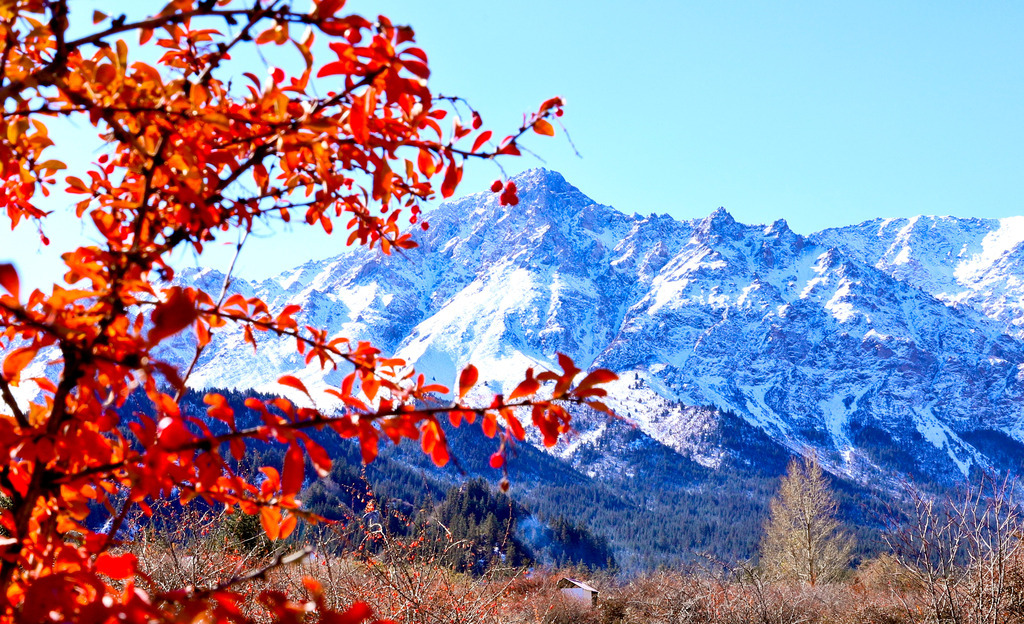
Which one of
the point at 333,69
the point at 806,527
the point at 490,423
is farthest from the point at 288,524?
the point at 806,527

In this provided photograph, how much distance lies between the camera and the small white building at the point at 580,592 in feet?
35.7

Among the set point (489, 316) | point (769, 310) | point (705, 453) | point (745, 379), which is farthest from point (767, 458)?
point (489, 316)

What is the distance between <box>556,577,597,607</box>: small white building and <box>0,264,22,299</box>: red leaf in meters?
11.4

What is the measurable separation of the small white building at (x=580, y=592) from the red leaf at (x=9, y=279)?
11.4 metres

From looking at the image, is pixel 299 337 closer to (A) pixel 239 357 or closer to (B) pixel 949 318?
(A) pixel 239 357

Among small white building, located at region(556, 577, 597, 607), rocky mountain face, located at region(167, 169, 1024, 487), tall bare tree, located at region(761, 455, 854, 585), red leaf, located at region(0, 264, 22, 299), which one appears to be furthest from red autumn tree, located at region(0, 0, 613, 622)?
rocky mountain face, located at region(167, 169, 1024, 487)

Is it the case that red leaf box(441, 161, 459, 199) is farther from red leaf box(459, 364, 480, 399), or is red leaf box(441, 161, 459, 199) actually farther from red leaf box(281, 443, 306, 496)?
red leaf box(281, 443, 306, 496)

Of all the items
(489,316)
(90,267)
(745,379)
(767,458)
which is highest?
(489,316)

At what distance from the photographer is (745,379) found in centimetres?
18150

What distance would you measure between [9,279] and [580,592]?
12043 mm

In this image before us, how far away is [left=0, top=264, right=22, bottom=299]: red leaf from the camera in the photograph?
57 centimetres

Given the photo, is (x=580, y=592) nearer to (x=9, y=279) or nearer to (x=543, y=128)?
(x=543, y=128)

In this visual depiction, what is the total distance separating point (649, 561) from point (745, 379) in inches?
4371

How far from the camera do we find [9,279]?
22.5 inches
